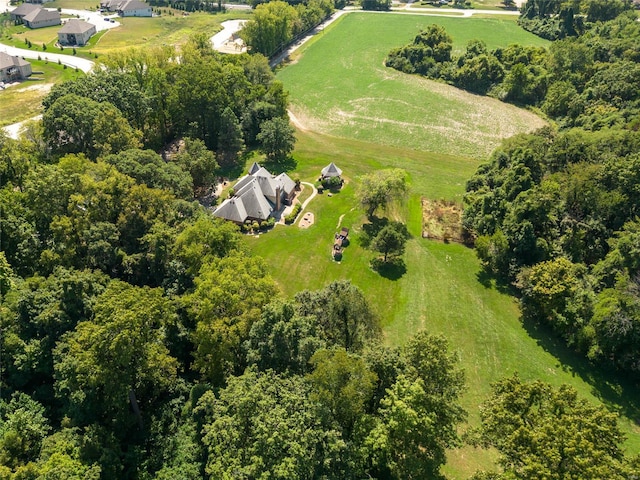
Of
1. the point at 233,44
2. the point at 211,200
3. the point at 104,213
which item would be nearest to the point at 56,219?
the point at 104,213

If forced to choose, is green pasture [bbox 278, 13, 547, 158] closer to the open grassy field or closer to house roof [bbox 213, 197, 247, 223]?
house roof [bbox 213, 197, 247, 223]

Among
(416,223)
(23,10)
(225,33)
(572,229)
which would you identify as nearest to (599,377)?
(572,229)

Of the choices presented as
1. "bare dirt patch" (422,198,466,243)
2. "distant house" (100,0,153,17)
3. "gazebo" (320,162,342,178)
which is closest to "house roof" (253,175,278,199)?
"gazebo" (320,162,342,178)

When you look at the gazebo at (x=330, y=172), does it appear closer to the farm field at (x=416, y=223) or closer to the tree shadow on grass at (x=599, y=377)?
the farm field at (x=416, y=223)

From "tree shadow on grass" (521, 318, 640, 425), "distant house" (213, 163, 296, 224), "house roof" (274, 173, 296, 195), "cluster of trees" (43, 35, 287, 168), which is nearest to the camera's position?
"tree shadow on grass" (521, 318, 640, 425)

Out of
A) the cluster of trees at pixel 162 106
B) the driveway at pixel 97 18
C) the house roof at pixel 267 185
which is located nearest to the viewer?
the cluster of trees at pixel 162 106

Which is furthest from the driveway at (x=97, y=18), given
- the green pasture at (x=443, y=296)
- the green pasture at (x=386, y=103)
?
the green pasture at (x=443, y=296)

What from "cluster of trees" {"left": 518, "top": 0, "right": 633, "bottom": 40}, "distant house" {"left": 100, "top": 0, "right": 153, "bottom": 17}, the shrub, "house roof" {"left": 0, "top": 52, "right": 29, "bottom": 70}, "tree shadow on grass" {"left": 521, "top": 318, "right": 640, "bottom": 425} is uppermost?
"cluster of trees" {"left": 518, "top": 0, "right": 633, "bottom": 40}
